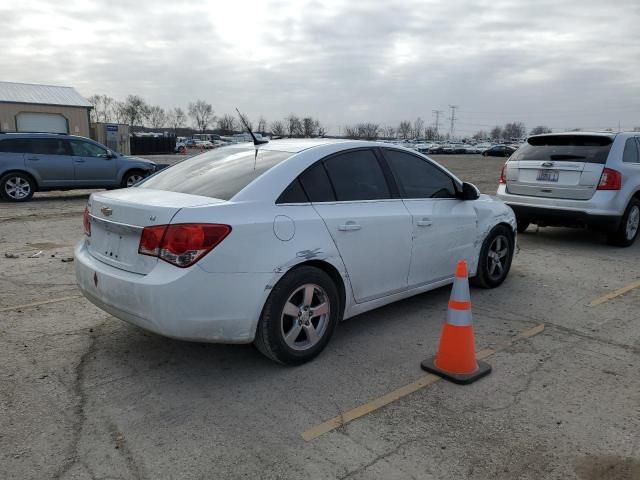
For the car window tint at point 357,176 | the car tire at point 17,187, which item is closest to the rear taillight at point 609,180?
the car window tint at point 357,176

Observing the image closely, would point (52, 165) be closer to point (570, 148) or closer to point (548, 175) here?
point (548, 175)

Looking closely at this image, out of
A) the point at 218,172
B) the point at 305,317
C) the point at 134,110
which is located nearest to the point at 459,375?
the point at 305,317

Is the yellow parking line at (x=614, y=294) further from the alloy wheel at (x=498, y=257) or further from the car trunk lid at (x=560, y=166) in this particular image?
the car trunk lid at (x=560, y=166)

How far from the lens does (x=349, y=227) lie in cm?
407

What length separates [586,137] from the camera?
27.0 feet

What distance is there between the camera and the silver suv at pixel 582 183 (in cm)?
791

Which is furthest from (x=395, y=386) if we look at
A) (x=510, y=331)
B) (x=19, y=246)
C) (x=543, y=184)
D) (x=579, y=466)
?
(x=19, y=246)

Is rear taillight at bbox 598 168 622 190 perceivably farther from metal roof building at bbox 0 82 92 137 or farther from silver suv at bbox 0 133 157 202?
metal roof building at bbox 0 82 92 137

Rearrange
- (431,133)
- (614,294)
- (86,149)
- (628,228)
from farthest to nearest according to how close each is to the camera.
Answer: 1. (431,133)
2. (86,149)
3. (628,228)
4. (614,294)

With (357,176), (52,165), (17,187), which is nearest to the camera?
(357,176)

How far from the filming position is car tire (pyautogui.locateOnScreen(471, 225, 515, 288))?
5.69 meters

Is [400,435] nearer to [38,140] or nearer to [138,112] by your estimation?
[38,140]

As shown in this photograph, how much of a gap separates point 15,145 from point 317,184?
39.3 ft

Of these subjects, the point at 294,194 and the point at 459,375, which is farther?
the point at 294,194
